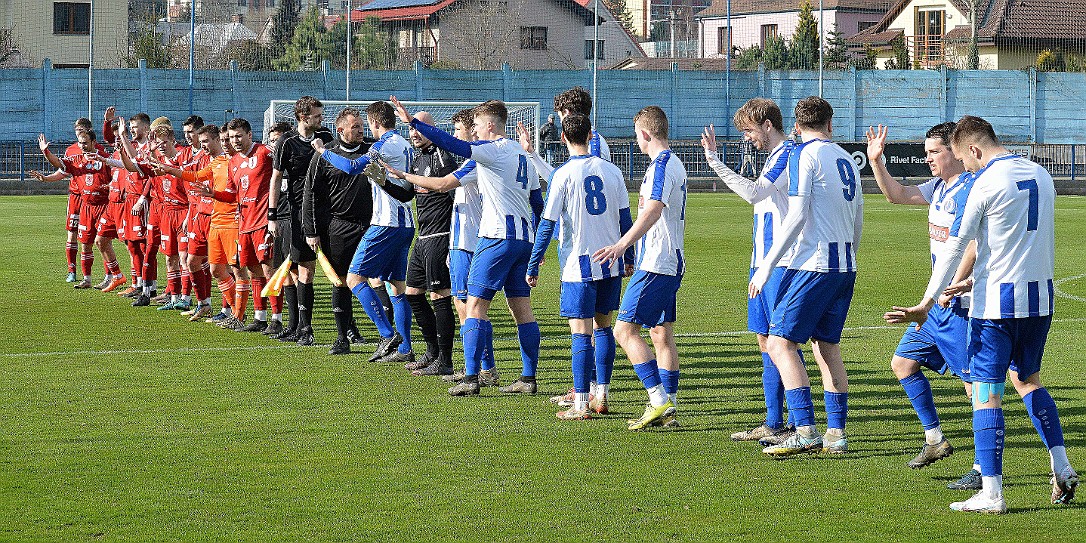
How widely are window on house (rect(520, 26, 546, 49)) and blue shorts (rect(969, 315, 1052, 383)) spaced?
144 feet

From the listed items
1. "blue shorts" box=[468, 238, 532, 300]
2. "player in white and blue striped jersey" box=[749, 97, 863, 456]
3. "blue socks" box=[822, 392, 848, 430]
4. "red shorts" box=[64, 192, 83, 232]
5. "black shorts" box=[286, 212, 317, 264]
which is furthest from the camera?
"red shorts" box=[64, 192, 83, 232]

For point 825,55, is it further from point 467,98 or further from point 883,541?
point 883,541

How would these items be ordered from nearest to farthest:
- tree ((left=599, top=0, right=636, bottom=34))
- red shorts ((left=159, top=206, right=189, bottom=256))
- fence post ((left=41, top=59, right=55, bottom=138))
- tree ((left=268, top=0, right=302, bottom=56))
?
red shorts ((left=159, top=206, right=189, bottom=256)) → fence post ((left=41, top=59, right=55, bottom=138)) → tree ((left=268, top=0, right=302, bottom=56)) → tree ((left=599, top=0, right=636, bottom=34))

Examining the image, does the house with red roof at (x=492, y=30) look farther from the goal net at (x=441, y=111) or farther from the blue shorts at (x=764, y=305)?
the blue shorts at (x=764, y=305)

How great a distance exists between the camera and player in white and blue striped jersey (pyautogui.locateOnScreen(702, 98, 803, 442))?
267 inches

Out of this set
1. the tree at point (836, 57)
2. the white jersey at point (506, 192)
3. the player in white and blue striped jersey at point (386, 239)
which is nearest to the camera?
the white jersey at point (506, 192)

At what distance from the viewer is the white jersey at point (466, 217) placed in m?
8.84

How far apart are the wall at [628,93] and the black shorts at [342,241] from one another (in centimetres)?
2554

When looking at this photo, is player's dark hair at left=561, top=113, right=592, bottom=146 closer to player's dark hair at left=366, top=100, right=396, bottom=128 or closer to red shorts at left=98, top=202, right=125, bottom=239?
player's dark hair at left=366, top=100, right=396, bottom=128

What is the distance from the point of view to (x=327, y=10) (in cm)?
4838

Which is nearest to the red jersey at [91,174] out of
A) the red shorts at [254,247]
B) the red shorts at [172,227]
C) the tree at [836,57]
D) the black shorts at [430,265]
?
the red shorts at [172,227]

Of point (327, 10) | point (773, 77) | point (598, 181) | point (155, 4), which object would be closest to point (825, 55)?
point (773, 77)

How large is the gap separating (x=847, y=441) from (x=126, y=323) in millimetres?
7793

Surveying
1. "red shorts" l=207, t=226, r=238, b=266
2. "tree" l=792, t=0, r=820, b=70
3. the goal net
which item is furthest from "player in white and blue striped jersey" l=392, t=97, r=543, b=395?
"tree" l=792, t=0, r=820, b=70
